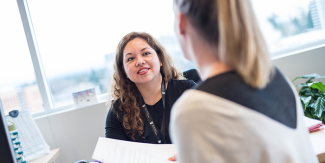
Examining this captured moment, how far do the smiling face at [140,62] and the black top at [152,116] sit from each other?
18 centimetres

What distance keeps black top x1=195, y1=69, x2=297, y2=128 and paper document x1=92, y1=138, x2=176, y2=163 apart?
0.64 meters

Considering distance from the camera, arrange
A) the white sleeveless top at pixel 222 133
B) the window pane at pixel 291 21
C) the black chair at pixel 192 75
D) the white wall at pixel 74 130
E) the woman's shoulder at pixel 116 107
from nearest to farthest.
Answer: the white sleeveless top at pixel 222 133, the woman's shoulder at pixel 116 107, the black chair at pixel 192 75, the white wall at pixel 74 130, the window pane at pixel 291 21

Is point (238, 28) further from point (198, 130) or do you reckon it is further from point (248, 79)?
point (198, 130)

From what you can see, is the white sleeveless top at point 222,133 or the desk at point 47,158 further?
the desk at point 47,158

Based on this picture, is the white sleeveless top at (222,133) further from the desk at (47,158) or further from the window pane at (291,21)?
the window pane at (291,21)

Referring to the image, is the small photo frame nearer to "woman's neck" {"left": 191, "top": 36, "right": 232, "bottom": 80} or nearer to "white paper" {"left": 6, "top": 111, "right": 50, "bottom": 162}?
"white paper" {"left": 6, "top": 111, "right": 50, "bottom": 162}

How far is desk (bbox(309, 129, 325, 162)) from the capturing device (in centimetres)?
87

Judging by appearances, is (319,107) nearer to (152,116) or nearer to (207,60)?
(152,116)

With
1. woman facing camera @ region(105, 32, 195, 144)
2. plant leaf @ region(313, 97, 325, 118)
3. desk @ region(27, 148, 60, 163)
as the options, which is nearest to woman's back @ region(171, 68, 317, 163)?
woman facing camera @ region(105, 32, 195, 144)

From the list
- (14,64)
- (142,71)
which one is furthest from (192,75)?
(14,64)

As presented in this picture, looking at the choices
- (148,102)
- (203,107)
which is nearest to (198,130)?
(203,107)

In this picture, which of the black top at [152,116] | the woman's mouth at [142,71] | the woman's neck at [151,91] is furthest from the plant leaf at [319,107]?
the woman's mouth at [142,71]

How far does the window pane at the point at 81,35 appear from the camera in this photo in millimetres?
2656

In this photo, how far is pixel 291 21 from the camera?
3.04 metres
